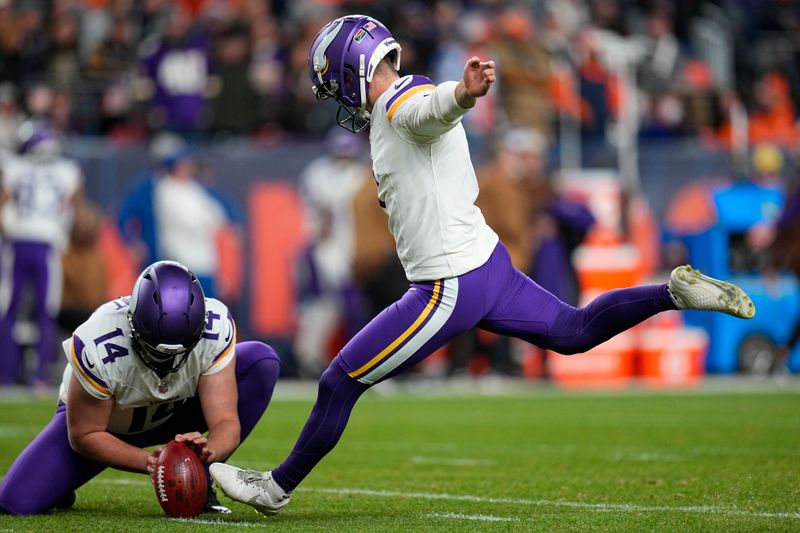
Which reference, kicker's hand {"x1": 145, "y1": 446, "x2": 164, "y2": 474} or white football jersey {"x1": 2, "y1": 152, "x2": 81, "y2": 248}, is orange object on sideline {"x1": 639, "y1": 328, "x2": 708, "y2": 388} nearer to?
white football jersey {"x1": 2, "y1": 152, "x2": 81, "y2": 248}

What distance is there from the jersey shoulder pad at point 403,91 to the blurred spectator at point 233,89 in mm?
9061

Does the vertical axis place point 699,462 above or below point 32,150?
below

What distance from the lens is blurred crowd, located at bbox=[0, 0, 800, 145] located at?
43.7 ft

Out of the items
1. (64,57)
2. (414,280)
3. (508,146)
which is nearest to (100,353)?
(414,280)

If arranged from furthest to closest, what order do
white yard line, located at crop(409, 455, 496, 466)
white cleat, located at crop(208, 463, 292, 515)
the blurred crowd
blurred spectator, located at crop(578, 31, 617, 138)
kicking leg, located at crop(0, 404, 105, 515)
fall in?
blurred spectator, located at crop(578, 31, 617, 138) < the blurred crowd < white yard line, located at crop(409, 455, 496, 466) < kicking leg, located at crop(0, 404, 105, 515) < white cleat, located at crop(208, 463, 292, 515)

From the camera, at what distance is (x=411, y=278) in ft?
15.1

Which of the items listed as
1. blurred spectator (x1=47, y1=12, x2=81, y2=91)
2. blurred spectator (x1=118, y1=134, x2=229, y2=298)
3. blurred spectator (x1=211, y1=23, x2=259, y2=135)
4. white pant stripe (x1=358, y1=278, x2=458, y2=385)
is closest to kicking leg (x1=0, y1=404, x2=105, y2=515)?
white pant stripe (x1=358, y1=278, x2=458, y2=385)

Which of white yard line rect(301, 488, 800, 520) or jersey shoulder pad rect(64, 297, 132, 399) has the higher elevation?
jersey shoulder pad rect(64, 297, 132, 399)

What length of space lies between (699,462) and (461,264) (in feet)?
7.45

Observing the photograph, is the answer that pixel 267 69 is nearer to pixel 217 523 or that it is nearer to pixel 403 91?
pixel 403 91

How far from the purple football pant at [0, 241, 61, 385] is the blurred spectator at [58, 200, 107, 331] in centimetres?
46

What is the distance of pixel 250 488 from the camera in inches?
183

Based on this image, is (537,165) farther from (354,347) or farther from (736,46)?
(354,347)

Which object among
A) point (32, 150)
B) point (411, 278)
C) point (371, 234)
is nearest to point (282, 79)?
point (371, 234)
